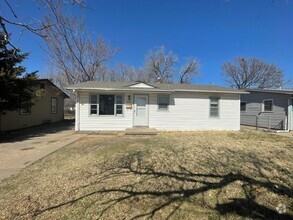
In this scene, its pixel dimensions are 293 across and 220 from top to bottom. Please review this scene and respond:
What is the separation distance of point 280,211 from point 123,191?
105 inches

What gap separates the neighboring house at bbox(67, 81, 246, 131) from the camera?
37.9 feet

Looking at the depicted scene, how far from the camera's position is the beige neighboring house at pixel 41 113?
1305 centimetres

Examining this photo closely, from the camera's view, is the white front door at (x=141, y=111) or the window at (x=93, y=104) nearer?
the window at (x=93, y=104)

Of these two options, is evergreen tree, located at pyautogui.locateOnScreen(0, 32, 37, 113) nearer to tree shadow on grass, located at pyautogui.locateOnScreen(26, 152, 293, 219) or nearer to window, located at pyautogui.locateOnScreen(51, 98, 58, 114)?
tree shadow on grass, located at pyautogui.locateOnScreen(26, 152, 293, 219)

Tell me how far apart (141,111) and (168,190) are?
8556mm

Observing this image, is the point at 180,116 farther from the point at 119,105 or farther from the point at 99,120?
the point at 99,120

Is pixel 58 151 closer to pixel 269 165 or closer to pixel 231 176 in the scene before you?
pixel 231 176

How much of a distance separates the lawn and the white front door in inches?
234

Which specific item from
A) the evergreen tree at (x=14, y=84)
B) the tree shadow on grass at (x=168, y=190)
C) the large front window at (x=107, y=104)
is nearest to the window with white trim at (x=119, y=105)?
the large front window at (x=107, y=104)

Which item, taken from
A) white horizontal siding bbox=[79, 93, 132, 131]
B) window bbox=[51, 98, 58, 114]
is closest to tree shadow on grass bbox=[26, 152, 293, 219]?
white horizontal siding bbox=[79, 93, 132, 131]

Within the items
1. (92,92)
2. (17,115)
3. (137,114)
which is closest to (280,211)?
(137,114)

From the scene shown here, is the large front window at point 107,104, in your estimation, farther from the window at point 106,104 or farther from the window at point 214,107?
the window at point 214,107

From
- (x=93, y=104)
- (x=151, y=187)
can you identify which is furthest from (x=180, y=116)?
(x=151, y=187)

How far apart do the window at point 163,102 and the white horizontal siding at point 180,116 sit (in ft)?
0.86
